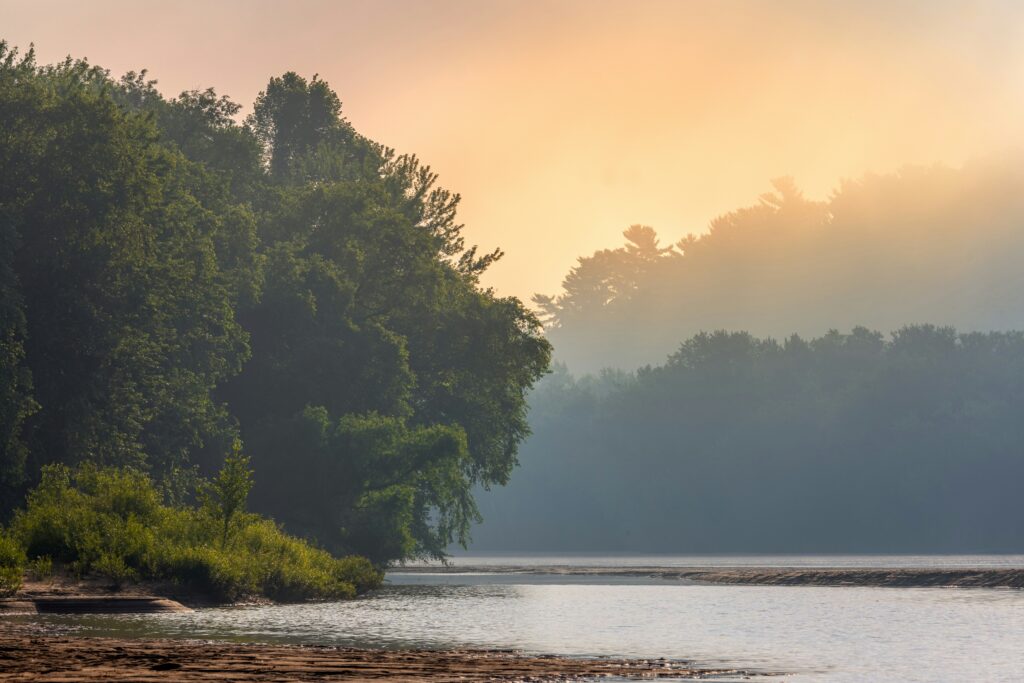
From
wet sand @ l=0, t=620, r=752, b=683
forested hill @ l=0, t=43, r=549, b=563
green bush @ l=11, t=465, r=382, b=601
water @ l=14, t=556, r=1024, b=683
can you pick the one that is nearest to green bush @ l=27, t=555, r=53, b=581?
green bush @ l=11, t=465, r=382, b=601

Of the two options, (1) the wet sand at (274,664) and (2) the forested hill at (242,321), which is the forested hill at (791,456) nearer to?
(2) the forested hill at (242,321)

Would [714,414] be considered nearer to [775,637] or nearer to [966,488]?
[966,488]

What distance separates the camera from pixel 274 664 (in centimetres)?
2336

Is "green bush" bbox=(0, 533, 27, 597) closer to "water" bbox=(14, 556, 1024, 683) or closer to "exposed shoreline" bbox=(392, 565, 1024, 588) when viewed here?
"water" bbox=(14, 556, 1024, 683)

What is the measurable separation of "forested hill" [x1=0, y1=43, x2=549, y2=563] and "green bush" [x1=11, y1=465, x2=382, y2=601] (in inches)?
189

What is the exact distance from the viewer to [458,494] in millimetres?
82500

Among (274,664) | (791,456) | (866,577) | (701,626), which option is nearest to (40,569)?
(701,626)

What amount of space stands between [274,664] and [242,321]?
56.2m

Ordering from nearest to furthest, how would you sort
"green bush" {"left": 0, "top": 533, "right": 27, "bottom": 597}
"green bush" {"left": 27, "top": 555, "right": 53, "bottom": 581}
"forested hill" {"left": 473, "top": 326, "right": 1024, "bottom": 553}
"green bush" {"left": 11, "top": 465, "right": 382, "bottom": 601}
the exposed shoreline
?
1. "green bush" {"left": 0, "top": 533, "right": 27, "bottom": 597}
2. "green bush" {"left": 27, "top": 555, "right": 53, "bottom": 581}
3. "green bush" {"left": 11, "top": 465, "right": 382, "bottom": 601}
4. the exposed shoreline
5. "forested hill" {"left": 473, "top": 326, "right": 1024, "bottom": 553}

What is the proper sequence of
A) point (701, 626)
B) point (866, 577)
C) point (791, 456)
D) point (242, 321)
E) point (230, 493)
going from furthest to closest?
point (791, 456), point (242, 321), point (866, 577), point (230, 493), point (701, 626)

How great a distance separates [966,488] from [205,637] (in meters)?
126

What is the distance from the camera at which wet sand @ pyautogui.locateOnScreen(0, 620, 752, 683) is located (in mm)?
21203

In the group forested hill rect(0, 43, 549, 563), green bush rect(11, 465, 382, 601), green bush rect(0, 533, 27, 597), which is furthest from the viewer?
forested hill rect(0, 43, 549, 563)

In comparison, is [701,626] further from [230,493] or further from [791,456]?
[791,456]
